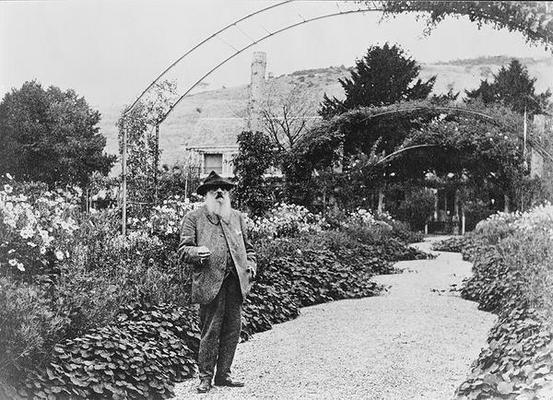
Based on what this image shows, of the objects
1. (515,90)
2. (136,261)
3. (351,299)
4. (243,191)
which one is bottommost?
(351,299)

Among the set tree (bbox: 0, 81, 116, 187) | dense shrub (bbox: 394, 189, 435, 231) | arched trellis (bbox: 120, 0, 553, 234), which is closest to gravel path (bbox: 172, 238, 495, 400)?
arched trellis (bbox: 120, 0, 553, 234)

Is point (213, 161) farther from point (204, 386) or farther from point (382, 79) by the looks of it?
point (204, 386)

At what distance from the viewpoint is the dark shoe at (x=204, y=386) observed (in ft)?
15.9

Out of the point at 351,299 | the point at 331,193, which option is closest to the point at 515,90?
the point at 331,193

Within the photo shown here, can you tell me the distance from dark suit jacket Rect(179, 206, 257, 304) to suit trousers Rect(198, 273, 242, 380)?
4.3 inches

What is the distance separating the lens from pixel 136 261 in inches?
268

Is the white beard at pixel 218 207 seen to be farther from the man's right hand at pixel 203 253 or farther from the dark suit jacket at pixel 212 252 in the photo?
the man's right hand at pixel 203 253

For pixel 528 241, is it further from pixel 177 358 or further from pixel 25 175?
pixel 25 175

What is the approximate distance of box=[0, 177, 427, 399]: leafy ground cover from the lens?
4.06m

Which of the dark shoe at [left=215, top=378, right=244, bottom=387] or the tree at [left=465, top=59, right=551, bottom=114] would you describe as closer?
the dark shoe at [left=215, top=378, right=244, bottom=387]

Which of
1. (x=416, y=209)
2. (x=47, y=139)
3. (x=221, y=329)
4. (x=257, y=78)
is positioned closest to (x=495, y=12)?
(x=221, y=329)

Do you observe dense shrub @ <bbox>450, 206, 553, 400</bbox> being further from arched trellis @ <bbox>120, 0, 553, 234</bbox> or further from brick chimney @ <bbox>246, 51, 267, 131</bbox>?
brick chimney @ <bbox>246, 51, 267, 131</bbox>

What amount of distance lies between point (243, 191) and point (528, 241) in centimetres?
602

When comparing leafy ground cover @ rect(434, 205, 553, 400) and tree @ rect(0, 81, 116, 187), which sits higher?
tree @ rect(0, 81, 116, 187)
